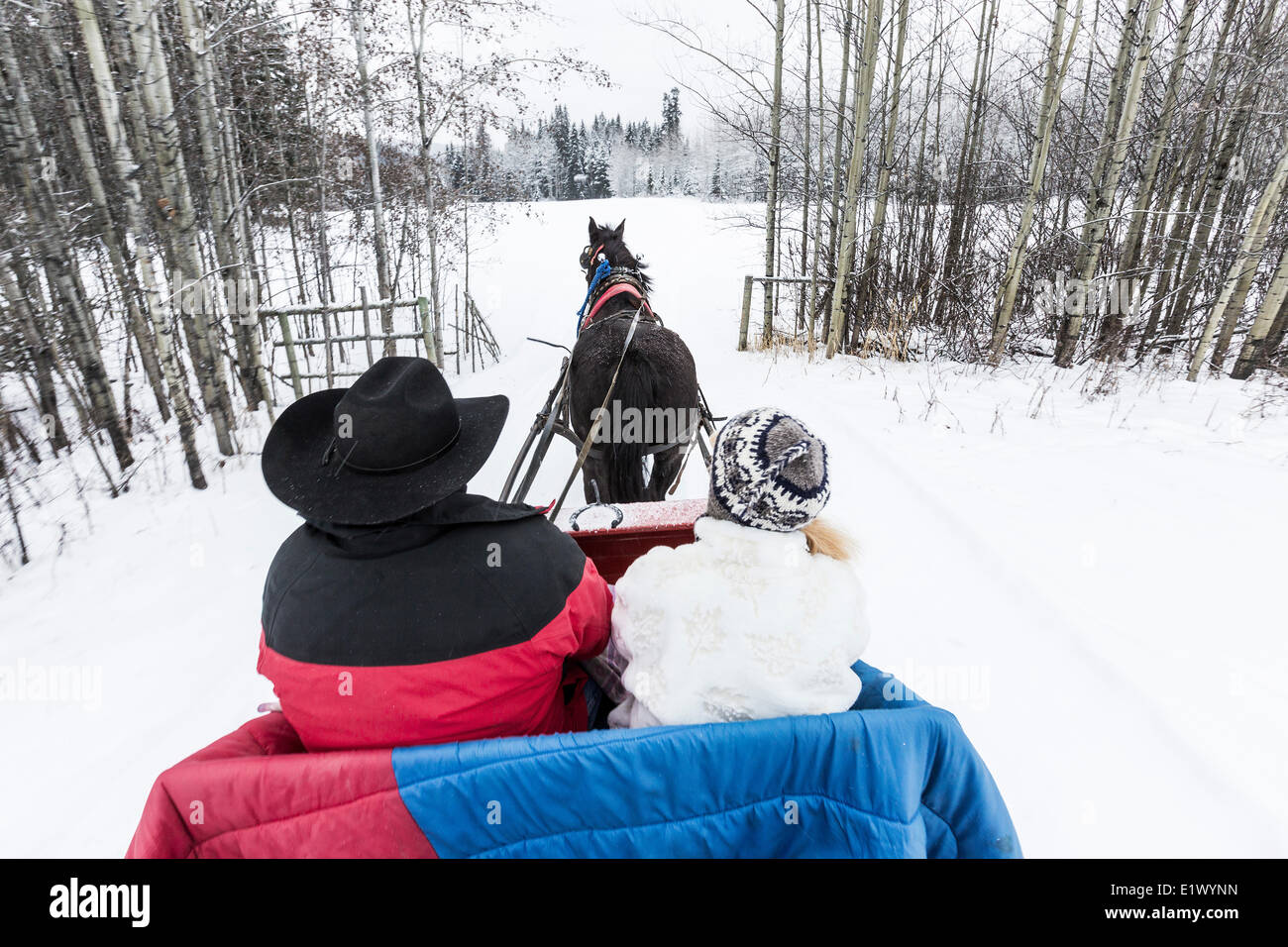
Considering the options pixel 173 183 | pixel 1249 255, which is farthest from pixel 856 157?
pixel 173 183

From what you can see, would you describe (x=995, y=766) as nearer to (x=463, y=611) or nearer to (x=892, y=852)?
(x=892, y=852)

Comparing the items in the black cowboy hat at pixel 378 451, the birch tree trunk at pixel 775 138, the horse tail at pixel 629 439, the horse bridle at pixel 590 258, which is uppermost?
the birch tree trunk at pixel 775 138

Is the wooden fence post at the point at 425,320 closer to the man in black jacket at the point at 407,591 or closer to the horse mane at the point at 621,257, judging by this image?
the horse mane at the point at 621,257

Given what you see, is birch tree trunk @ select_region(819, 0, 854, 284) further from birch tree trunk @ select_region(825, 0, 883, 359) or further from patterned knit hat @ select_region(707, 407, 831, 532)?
patterned knit hat @ select_region(707, 407, 831, 532)

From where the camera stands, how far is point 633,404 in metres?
3.29

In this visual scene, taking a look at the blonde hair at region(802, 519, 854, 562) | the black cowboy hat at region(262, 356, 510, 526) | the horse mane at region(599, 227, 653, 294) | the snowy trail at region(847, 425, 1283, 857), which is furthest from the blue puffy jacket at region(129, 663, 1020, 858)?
the horse mane at region(599, 227, 653, 294)

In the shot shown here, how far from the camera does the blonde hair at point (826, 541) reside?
1.34 meters

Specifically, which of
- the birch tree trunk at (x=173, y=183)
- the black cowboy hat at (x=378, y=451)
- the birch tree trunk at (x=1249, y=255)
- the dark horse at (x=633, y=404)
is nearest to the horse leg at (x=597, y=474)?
the dark horse at (x=633, y=404)

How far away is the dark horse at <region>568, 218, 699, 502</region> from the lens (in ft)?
10.9

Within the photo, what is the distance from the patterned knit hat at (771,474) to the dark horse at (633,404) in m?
2.01

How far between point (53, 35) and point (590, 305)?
637 centimetres

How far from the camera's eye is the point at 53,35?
588cm

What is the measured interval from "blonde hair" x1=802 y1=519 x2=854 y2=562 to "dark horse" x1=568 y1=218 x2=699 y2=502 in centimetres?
200
